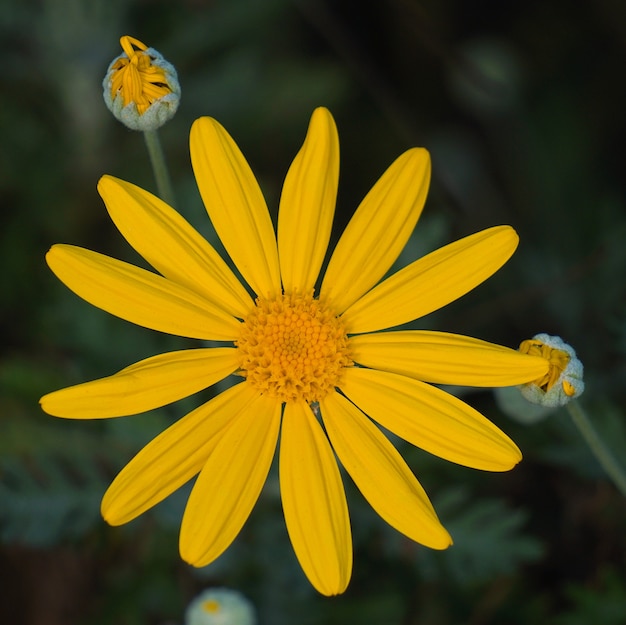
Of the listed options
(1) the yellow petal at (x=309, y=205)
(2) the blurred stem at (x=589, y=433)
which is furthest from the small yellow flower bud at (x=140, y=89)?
(2) the blurred stem at (x=589, y=433)

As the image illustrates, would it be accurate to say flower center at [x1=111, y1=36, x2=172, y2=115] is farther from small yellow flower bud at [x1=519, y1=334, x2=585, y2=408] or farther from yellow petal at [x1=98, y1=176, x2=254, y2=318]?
small yellow flower bud at [x1=519, y1=334, x2=585, y2=408]

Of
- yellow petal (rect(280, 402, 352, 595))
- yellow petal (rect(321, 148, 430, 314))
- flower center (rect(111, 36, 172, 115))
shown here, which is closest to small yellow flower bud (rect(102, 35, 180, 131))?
flower center (rect(111, 36, 172, 115))

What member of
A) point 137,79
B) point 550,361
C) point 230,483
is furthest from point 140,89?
point 550,361

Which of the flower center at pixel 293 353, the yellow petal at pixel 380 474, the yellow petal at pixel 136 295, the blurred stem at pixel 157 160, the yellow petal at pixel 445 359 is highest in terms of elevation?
the blurred stem at pixel 157 160

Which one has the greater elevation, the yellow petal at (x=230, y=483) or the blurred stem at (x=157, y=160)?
the blurred stem at (x=157, y=160)

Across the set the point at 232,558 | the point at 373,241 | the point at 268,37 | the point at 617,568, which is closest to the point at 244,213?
the point at 373,241

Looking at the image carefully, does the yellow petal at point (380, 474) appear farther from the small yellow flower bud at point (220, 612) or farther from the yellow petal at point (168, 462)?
the small yellow flower bud at point (220, 612)
